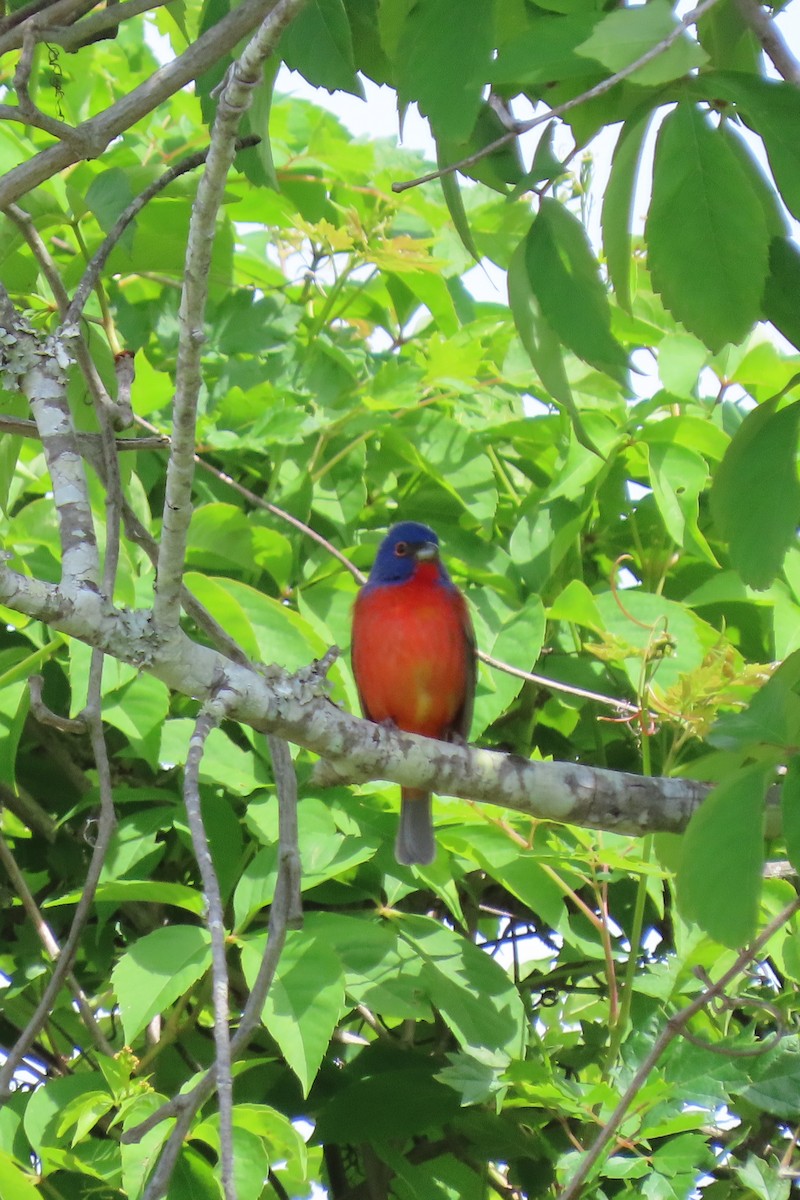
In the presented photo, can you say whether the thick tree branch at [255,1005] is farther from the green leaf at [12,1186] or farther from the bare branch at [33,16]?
the bare branch at [33,16]

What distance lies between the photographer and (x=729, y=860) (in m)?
1.96

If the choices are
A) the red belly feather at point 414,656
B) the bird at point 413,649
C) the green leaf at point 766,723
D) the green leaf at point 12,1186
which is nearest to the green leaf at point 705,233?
the green leaf at point 766,723

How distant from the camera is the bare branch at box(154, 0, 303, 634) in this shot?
5.53 ft

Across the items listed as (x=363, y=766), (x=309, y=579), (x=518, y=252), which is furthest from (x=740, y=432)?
(x=309, y=579)

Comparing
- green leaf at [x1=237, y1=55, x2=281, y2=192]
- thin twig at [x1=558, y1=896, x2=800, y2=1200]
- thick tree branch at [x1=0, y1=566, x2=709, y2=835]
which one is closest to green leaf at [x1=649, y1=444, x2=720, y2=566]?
thick tree branch at [x1=0, y1=566, x2=709, y2=835]

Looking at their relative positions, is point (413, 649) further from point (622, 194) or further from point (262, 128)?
point (622, 194)

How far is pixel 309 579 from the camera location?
12.2 ft

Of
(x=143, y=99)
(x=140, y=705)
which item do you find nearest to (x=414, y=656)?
(x=140, y=705)

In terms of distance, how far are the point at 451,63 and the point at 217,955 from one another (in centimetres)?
135

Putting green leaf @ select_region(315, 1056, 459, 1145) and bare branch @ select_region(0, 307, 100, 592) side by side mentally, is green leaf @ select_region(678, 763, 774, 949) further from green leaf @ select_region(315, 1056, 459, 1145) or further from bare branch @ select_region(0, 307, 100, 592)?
green leaf @ select_region(315, 1056, 459, 1145)

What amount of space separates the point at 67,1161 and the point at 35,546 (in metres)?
1.48

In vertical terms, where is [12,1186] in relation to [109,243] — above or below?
below

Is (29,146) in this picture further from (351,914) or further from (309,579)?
(351,914)

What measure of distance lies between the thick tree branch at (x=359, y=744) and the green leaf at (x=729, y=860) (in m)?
0.82
